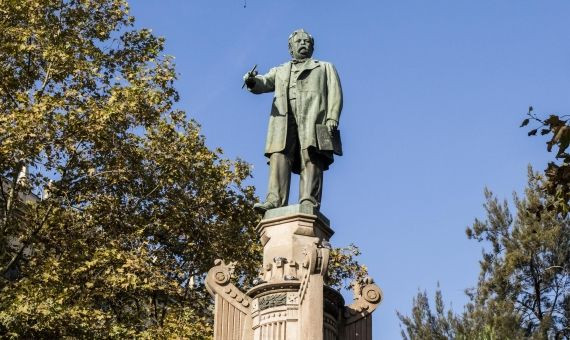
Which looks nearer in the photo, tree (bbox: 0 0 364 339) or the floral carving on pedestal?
the floral carving on pedestal

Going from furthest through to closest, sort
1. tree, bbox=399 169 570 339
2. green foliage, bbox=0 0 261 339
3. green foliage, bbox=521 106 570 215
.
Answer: tree, bbox=399 169 570 339 < green foliage, bbox=0 0 261 339 < green foliage, bbox=521 106 570 215

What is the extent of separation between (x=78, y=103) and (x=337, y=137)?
951 centimetres

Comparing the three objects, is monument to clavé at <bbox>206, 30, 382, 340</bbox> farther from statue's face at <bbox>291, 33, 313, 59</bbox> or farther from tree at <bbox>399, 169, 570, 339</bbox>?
tree at <bbox>399, 169, 570, 339</bbox>

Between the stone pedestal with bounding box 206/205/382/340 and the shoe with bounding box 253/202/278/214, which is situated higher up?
the shoe with bounding box 253/202/278/214

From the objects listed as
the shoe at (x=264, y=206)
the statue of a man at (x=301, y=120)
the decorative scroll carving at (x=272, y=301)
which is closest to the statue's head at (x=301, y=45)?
the statue of a man at (x=301, y=120)

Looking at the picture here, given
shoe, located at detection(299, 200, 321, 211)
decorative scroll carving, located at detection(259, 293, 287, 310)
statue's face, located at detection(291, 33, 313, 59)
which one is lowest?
decorative scroll carving, located at detection(259, 293, 287, 310)

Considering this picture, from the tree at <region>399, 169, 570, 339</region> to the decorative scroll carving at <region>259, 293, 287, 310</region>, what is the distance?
15.3 meters

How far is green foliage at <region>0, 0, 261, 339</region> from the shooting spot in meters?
17.8

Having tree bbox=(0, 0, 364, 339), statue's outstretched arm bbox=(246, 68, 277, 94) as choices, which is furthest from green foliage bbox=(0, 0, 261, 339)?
statue's outstretched arm bbox=(246, 68, 277, 94)

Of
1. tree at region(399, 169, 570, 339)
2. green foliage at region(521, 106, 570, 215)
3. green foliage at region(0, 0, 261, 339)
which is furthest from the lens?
tree at region(399, 169, 570, 339)

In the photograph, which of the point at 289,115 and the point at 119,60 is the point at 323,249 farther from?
the point at 119,60

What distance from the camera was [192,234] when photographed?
69.2 ft

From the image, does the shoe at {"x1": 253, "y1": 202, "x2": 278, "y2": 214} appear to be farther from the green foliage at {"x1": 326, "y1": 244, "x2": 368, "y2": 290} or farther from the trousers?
the green foliage at {"x1": 326, "y1": 244, "x2": 368, "y2": 290}

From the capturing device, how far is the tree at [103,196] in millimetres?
17844
